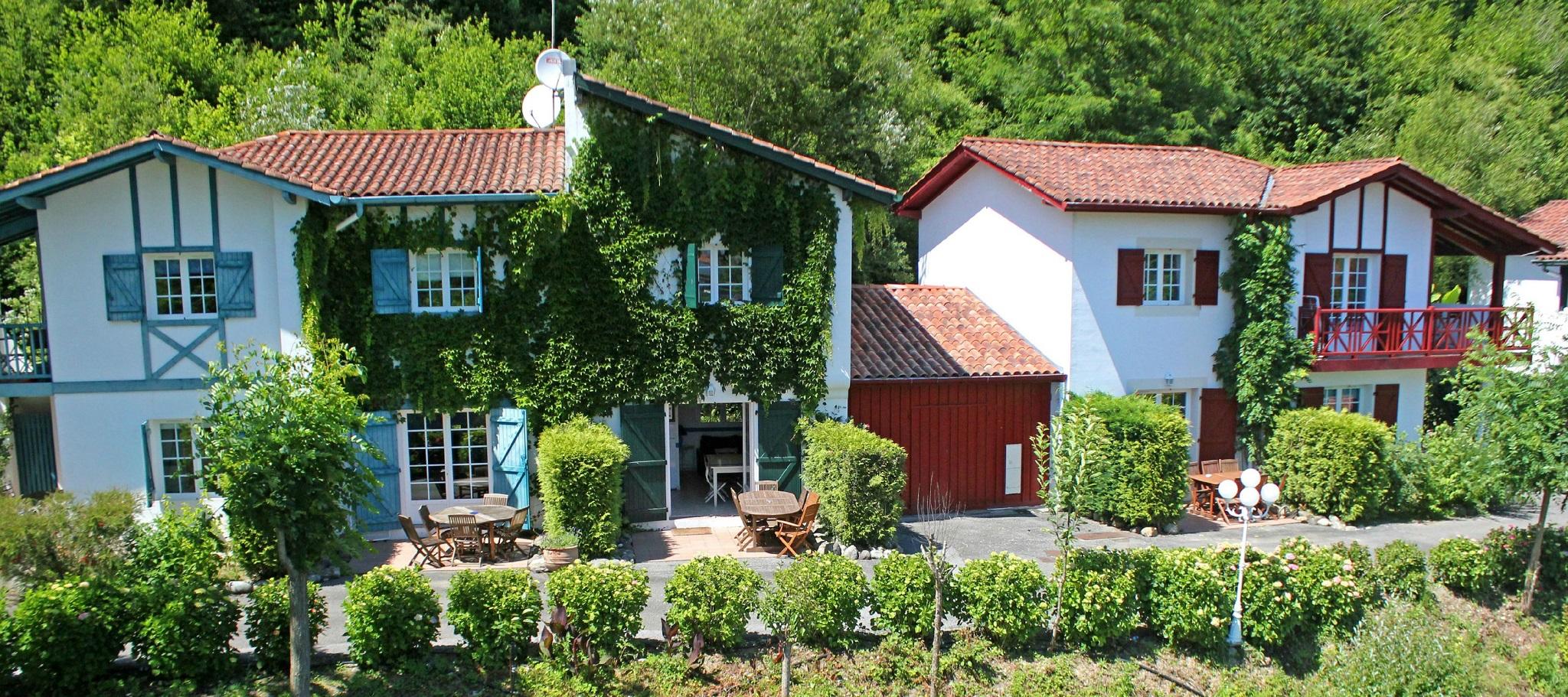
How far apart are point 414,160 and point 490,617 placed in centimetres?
821

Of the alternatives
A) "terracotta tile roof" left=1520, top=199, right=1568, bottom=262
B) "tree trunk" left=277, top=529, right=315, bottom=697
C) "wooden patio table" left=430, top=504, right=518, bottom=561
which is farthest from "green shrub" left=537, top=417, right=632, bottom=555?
"terracotta tile roof" left=1520, top=199, right=1568, bottom=262

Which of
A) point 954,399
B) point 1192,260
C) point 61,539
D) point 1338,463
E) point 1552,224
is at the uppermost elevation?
point 1552,224

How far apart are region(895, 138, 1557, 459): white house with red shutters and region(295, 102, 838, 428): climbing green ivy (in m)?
4.68

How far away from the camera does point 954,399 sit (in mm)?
16859

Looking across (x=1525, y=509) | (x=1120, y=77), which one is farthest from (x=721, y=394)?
(x=1120, y=77)

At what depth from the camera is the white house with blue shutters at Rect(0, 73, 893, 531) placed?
13.3 m

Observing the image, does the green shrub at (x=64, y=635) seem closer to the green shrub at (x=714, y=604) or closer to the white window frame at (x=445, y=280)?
the green shrub at (x=714, y=604)

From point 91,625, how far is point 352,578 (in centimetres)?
349

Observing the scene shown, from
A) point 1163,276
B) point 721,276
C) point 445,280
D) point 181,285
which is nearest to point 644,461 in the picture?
point 721,276

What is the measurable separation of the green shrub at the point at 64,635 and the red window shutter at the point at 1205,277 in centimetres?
1720

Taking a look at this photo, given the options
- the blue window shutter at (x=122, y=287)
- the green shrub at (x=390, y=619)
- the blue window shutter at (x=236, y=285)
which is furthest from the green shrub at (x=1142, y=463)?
the blue window shutter at (x=122, y=287)

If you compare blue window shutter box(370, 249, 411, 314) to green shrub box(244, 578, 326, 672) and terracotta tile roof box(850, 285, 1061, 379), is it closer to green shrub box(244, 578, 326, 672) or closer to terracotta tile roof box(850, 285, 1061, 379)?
green shrub box(244, 578, 326, 672)

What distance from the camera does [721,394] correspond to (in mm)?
15391

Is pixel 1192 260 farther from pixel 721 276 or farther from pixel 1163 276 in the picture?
pixel 721 276
